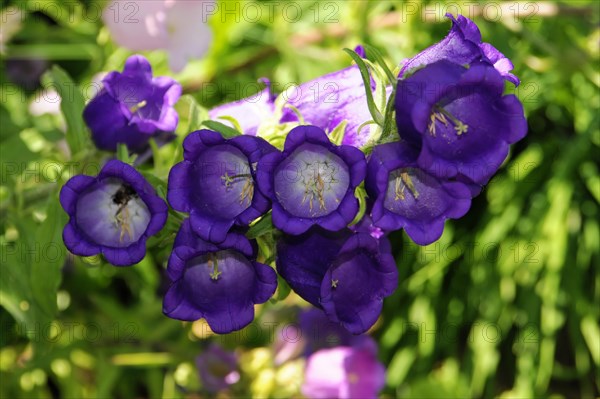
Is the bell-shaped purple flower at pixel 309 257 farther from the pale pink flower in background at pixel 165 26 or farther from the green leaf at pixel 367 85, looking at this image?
the pale pink flower in background at pixel 165 26

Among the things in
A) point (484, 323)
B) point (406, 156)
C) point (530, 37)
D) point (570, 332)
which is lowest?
point (570, 332)

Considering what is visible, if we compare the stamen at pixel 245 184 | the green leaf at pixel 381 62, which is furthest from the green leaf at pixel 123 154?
the green leaf at pixel 381 62

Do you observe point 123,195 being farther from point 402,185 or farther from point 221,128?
point 402,185

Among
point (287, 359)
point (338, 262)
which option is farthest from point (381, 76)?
point (287, 359)

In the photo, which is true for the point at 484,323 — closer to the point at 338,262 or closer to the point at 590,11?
the point at 590,11

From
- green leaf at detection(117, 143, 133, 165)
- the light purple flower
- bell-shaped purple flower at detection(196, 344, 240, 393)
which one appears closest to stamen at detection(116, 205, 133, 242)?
green leaf at detection(117, 143, 133, 165)

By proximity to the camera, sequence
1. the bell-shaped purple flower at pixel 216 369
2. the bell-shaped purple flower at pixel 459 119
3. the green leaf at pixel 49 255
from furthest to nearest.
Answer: the bell-shaped purple flower at pixel 216 369
the green leaf at pixel 49 255
the bell-shaped purple flower at pixel 459 119

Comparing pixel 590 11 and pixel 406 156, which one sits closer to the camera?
pixel 406 156

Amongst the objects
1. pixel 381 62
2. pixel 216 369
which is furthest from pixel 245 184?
pixel 216 369
